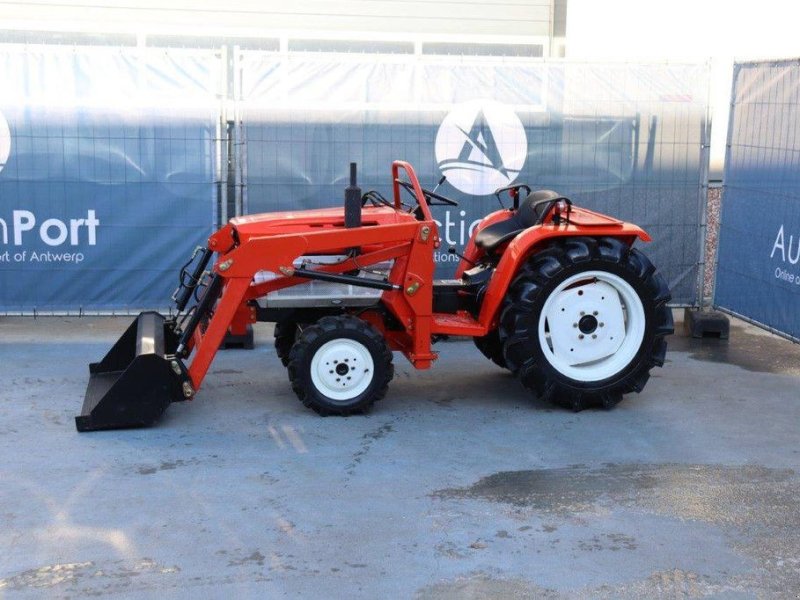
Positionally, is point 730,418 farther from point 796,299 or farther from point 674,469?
point 796,299

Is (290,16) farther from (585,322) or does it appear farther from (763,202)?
(585,322)

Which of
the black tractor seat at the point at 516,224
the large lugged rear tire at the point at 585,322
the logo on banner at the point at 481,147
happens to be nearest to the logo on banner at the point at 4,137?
the logo on banner at the point at 481,147

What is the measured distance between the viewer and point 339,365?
22.7 feet

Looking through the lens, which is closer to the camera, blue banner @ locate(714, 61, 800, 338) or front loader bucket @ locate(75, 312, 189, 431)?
front loader bucket @ locate(75, 312, 189, 431)

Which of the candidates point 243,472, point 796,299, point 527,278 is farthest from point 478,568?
point 796,299

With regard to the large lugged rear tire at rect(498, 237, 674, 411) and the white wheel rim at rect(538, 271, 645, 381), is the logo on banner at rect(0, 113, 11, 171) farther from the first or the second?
the white wheel rim at rect(538, 271, 645, 381)

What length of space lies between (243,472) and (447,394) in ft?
6.59

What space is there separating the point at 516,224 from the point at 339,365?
1.61 metres

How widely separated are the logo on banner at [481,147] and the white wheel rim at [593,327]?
2.54m

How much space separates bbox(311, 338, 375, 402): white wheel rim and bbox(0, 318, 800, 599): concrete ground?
19cm

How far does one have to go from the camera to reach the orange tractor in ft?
22.5

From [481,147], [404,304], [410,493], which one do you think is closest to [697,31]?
[481,147]

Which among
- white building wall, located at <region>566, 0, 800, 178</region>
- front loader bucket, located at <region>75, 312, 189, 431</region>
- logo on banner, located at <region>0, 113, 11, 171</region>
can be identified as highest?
white building wall, located at <region>566, 0, 800, 178</region>

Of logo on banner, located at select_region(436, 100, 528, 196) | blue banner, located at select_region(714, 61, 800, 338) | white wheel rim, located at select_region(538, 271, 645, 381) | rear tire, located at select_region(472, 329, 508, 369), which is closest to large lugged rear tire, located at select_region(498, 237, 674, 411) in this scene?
white wheel rim, located at select_region(538, 271, 645, 381)
